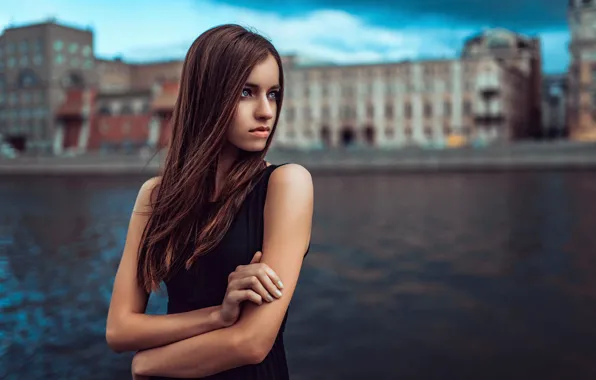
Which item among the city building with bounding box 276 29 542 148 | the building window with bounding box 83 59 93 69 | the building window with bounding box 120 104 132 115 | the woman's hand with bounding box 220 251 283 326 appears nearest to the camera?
the woman's hand with bounding box 220 251 283 326

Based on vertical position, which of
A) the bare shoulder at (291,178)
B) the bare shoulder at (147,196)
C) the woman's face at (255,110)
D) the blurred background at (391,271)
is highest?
the woman's face at (255,110)

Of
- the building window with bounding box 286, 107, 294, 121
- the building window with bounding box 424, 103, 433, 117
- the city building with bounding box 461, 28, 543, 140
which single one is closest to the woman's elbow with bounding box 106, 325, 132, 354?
the building window with bounding box 424, 103, 433, 117

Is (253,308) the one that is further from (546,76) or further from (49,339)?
(546,76)

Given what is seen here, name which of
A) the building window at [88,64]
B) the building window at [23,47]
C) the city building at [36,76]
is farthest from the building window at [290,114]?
the building window at [23,47]

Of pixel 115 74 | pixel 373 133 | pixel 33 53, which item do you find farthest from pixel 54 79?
pixel 373 133

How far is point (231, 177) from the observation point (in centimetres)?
195

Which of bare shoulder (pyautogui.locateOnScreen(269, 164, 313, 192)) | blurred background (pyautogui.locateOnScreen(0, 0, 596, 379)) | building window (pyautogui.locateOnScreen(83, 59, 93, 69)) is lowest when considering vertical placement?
blurred background (pyautogui.locateOnScreen(0, 0, 596, 379))

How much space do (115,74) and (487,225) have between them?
254 ft

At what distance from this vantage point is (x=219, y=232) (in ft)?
6.17

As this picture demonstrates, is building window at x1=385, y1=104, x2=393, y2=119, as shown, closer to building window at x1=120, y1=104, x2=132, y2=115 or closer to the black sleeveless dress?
building window at x1=120, y1=104, x2=132, y2=115

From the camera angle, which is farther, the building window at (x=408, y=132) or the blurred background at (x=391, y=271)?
the building window at (x=408, y=132)

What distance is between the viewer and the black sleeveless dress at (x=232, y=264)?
1.90 meters

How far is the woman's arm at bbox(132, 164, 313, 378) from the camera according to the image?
1812 millimetres

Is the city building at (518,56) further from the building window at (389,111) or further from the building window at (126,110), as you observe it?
the building window at (126,110)
